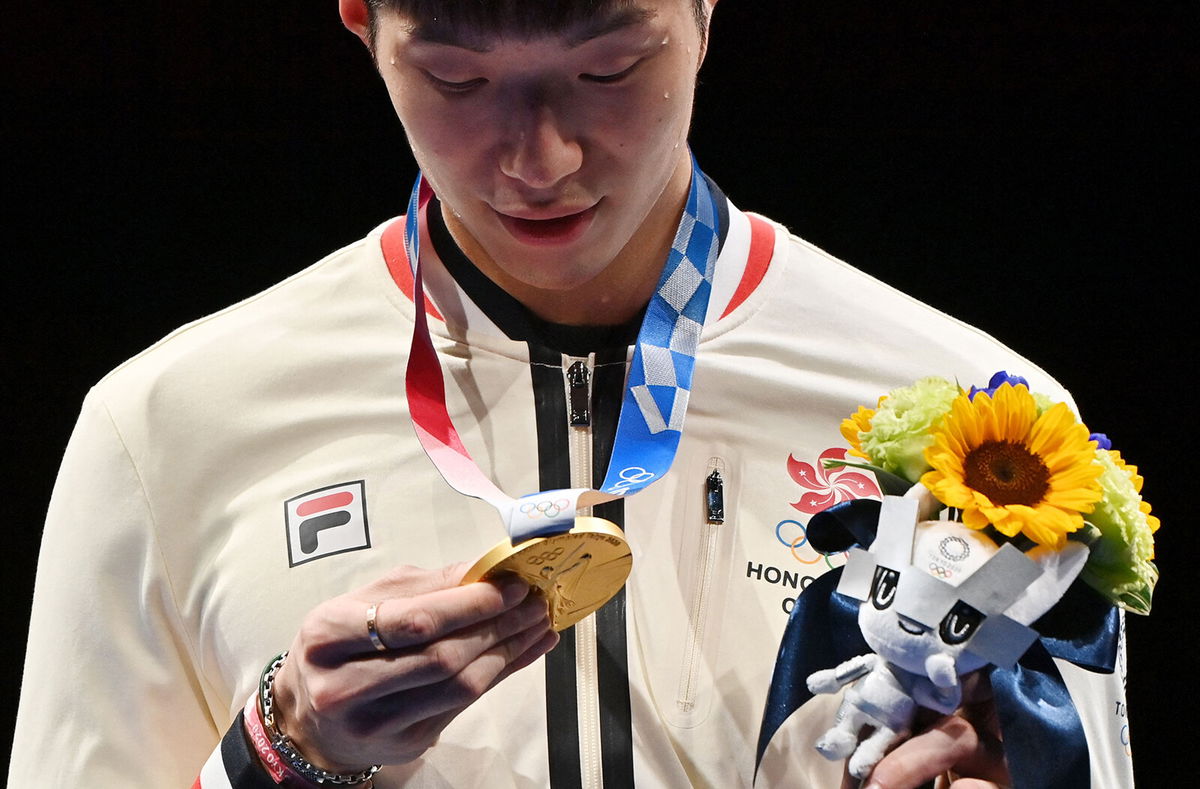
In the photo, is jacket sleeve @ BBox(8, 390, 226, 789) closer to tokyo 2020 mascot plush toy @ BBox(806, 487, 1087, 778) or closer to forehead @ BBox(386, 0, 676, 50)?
forehead @ BBox(386, 0, 676, 50)

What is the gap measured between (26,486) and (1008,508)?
1.74m

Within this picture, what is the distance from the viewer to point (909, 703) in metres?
1.27

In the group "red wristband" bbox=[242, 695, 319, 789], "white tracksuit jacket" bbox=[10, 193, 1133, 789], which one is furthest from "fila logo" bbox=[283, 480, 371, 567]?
"red wristband" bbox=[242, 695, 319, 789]

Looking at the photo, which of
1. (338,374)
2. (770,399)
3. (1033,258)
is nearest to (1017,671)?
(770,399)

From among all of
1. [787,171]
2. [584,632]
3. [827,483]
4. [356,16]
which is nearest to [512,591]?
[584,632]

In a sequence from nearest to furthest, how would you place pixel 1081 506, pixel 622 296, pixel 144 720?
pixel 1081 506, pixel 144 720, pixel 622 296

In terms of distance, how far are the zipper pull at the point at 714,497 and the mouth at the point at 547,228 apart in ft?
1.07

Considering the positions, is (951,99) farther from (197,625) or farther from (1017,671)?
(197,625)

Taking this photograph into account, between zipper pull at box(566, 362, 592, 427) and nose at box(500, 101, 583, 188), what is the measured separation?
0.90 ft

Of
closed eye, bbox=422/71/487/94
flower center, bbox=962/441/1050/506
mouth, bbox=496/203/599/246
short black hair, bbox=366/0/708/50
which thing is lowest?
flower center, bbox=962/441/1050/506

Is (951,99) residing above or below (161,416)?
above

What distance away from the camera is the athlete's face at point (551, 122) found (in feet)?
4.37

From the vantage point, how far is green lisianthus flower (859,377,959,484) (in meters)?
1.27

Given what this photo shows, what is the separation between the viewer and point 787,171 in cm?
226
